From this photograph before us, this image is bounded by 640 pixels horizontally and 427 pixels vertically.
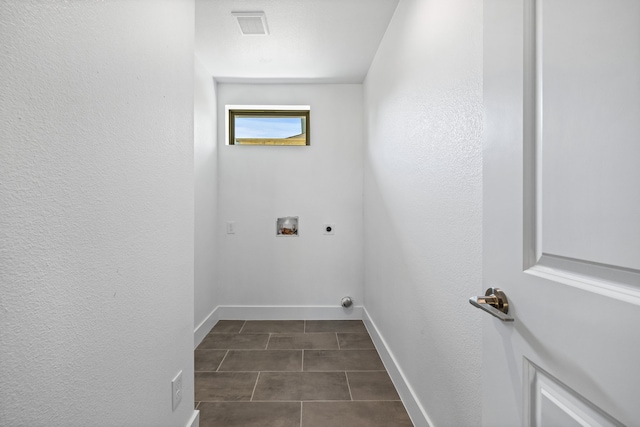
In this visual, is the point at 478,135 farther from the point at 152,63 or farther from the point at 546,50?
the point at 152,63

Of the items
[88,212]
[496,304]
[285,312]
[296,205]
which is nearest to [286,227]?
[296,205]

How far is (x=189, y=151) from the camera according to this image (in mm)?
1495

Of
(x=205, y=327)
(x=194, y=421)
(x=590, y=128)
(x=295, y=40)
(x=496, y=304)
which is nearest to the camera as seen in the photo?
(x=590, y=128)

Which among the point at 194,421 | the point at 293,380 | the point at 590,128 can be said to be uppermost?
the point at 590,128

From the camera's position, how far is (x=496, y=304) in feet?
2.20

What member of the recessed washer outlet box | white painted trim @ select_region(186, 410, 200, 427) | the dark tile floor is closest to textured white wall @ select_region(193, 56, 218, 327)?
the dark tile floor

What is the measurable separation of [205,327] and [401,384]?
6.01 ft

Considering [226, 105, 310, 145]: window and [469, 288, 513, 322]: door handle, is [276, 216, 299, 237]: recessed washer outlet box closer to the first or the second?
[226, 105, 310, 145]: window

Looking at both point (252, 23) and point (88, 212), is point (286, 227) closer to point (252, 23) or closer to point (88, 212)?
point (252, 23)

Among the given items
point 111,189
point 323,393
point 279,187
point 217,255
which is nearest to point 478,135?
point 111,189

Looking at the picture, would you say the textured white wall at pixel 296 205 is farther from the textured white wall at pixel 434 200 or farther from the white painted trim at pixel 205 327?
the textured white wall at pixel 434 200

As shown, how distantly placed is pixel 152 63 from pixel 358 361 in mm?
2291

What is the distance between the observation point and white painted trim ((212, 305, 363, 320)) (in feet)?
10.6

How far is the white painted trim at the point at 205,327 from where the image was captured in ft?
8.53
